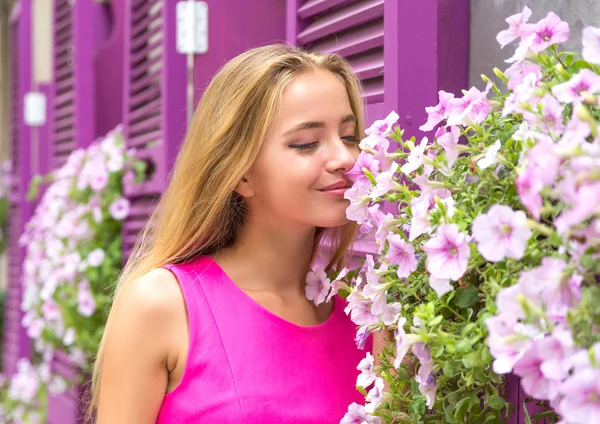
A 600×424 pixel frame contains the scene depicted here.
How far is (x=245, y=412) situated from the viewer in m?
1.51

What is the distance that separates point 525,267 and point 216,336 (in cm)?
82

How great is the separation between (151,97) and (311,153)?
1.44 metres

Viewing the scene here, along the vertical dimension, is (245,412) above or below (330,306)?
below

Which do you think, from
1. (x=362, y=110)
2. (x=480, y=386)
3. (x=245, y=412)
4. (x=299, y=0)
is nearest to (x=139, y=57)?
(x=299, y=0)

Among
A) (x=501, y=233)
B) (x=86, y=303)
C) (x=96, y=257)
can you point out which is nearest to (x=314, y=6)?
(x=501, y=233)

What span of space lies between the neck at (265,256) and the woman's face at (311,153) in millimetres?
116

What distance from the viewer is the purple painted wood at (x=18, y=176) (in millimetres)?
4914

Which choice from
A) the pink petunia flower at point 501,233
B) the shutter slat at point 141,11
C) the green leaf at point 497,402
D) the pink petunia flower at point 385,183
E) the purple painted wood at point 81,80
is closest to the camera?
the pink petunia flower at point 501,233

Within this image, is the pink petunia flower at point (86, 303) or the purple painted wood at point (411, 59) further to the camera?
the pink petunia flower at point (86, 303)

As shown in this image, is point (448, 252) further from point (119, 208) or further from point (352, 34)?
point (119, 208)

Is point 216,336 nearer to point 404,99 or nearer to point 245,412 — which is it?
point 245,412

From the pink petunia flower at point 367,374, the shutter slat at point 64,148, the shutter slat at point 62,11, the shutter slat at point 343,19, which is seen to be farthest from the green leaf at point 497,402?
the shutter slat at point 62,11

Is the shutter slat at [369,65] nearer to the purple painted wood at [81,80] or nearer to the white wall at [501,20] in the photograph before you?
the white wall at [501,20]

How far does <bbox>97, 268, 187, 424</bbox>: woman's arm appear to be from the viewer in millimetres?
1553
